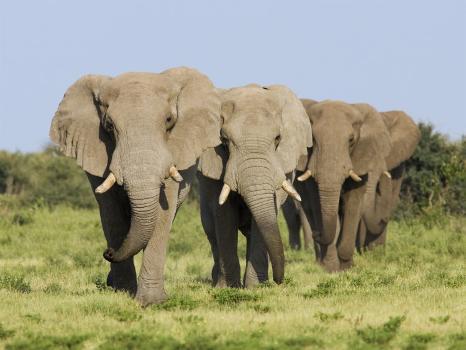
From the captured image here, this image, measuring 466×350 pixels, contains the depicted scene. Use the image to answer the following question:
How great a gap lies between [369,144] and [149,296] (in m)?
7.15

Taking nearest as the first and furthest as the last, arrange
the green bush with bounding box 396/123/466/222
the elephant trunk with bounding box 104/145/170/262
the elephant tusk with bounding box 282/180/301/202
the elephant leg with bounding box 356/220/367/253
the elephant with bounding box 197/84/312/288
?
the elephant trunk with bounding box 104/145/170/262, the elephant with bounding box 197/84/312/288, the elephant tusk with bounding box 282/180/301/202, the elephant leg with bounding box 356/220/367/253, the green bush with bounding box 396/123/466/222

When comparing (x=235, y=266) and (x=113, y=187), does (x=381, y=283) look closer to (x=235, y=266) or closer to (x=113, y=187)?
(x=235, y=266)

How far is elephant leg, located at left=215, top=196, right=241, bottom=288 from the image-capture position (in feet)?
47.6

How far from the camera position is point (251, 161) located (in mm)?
13836

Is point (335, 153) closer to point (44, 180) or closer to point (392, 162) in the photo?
point (392, 162)

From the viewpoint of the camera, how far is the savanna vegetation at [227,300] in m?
10.2

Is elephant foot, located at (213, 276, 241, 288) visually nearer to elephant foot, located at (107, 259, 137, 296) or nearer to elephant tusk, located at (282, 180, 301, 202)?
elephant tusk, located at (282, 180, 301, 202)

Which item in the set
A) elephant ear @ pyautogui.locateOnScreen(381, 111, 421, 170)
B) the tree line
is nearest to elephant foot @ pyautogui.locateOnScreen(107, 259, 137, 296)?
elephant ear @ pyautogui.locateOnScreen(381, 111, 421, 170)

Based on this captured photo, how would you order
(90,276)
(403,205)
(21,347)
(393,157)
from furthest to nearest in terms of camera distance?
(403,205) → (393,157) → (90,276) → (21,347)

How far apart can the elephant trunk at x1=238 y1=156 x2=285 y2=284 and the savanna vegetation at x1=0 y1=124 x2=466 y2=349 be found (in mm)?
492

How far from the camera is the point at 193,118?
13.0m

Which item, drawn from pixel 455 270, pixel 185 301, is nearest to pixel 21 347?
pixel 185 301

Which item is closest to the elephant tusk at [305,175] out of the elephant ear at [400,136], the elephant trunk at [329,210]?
the elephant trunk at [329,210]

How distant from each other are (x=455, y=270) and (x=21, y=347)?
7486 mm
